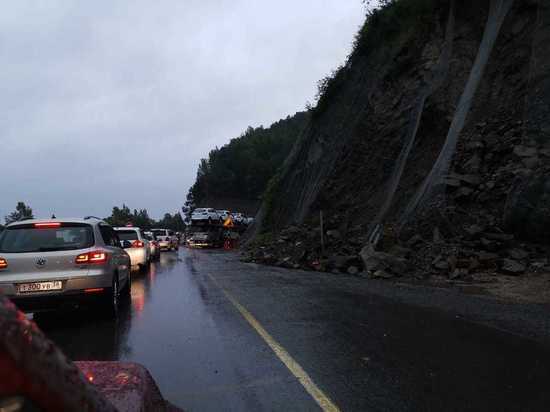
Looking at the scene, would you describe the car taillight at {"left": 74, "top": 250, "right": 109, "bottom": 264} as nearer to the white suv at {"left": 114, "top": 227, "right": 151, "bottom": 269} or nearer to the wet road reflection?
the wet road reflection

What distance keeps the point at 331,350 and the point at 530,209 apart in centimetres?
1012

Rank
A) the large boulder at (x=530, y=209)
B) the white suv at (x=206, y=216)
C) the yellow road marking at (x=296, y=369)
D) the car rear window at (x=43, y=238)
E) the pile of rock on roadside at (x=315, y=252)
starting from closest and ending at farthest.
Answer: the yellow road marking at (x=296, y=369) < the car rear window at (x=43, y=238) < the large boulder at (x=530, y=209) < the pile of rock on roadside at (x=315, y=252) < the white suv at (x=206, y=216)

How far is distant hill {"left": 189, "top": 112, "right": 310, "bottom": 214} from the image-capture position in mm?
129375

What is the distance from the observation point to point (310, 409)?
3936mm

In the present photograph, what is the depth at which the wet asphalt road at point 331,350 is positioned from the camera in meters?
4.24

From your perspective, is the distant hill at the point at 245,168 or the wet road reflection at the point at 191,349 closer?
the wet road reflection at the point at 191,349

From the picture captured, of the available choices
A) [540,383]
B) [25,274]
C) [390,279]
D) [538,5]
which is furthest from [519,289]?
[538,5]

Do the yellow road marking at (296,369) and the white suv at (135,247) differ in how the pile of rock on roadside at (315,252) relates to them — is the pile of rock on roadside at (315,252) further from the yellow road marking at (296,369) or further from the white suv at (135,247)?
the yellow road marking at (296,369)

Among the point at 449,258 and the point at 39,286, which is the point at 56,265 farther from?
the point at 449,258

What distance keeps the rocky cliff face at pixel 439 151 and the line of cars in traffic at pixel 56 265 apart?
9152 millimetres

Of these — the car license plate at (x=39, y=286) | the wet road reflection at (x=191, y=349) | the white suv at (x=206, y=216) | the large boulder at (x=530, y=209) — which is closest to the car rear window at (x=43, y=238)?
the car license plate at (x=39, y=286)

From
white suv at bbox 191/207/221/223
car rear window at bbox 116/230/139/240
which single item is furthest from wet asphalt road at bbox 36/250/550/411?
white suv at bbox 191/207/221/223

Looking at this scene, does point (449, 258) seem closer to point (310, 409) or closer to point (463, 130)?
point (463, 130)

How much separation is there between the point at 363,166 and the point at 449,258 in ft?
40.9
